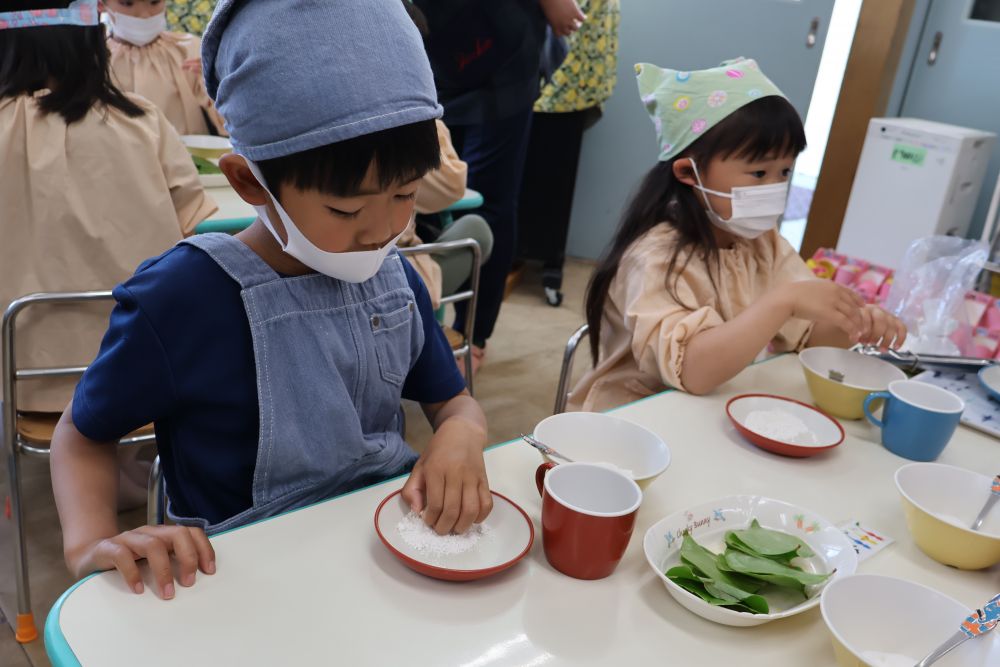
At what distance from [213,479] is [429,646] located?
0.40m

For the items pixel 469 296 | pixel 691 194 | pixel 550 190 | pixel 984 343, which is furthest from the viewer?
pixel 550 190

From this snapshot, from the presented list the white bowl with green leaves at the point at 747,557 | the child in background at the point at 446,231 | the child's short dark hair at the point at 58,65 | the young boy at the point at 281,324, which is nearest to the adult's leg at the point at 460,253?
the child in background at the point at 446,231

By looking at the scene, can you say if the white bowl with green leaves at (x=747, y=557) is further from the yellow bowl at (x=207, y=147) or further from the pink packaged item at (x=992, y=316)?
the yellow bowl at (x=207, y=147)

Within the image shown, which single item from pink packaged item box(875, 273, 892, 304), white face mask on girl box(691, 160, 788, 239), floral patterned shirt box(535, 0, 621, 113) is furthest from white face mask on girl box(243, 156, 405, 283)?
floral patterned shirt box(535, 0, 621, 113)

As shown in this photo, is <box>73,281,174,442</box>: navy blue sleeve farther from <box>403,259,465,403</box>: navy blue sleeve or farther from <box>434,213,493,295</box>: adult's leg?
<box>434,213,493,295</box>: adult's leg

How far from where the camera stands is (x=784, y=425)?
3.54 ft

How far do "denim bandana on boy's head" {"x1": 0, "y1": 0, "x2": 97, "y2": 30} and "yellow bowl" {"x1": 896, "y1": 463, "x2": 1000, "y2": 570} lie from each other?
4.93 feet

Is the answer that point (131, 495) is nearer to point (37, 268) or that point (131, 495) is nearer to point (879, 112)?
point (37, 268)

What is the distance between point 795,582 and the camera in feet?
2.42

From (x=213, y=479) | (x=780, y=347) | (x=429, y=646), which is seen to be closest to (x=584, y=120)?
(x=780, y=347)

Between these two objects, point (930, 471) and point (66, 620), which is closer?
point (66, 620)

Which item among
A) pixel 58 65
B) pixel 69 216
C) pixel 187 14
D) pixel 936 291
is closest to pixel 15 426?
pixel 69 216

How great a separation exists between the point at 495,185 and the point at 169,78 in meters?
1.13

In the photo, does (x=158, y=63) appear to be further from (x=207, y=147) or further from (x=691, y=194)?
(x=691, y=194)
